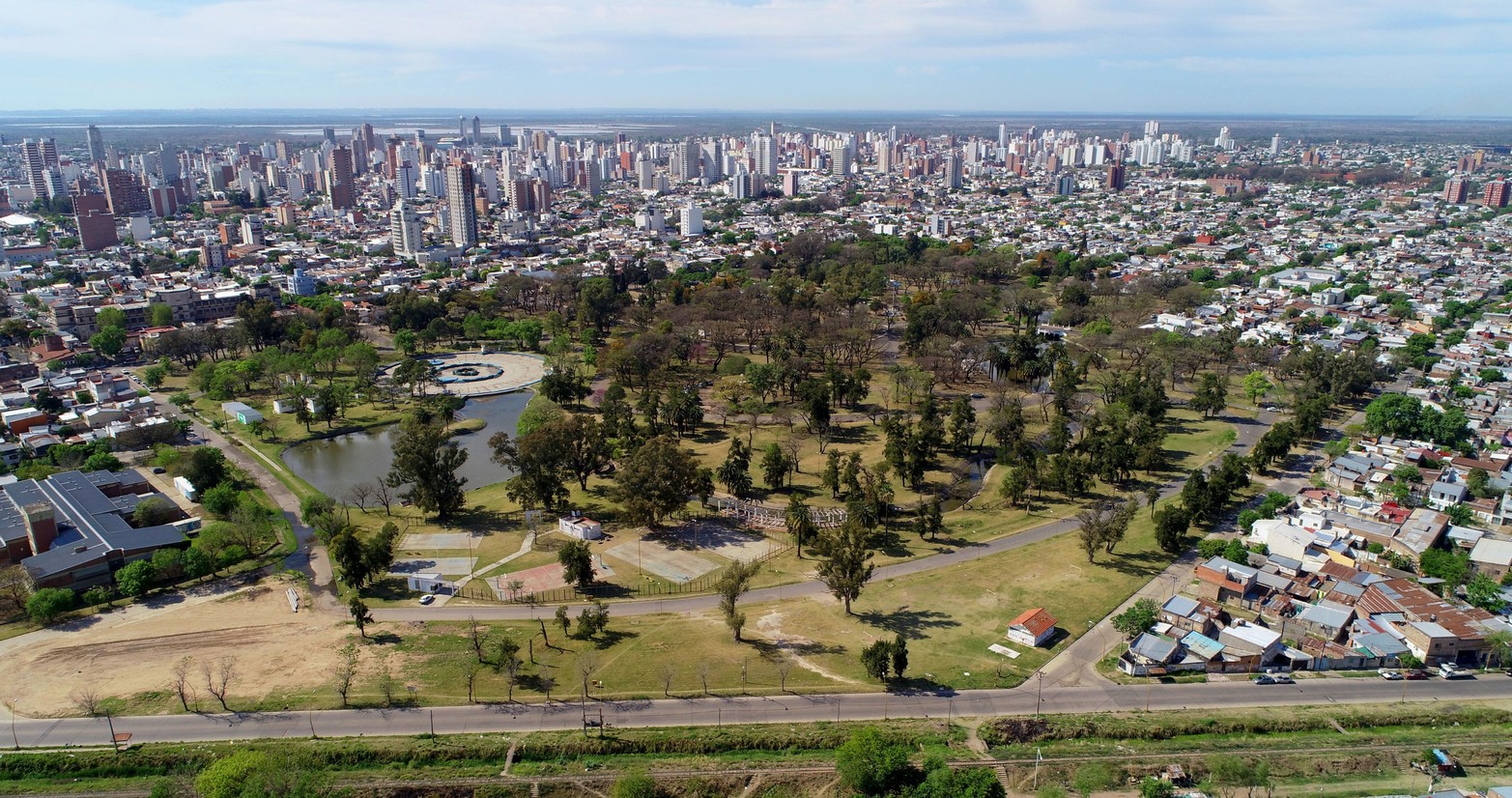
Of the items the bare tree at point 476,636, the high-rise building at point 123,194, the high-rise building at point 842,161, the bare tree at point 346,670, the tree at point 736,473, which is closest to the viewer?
the bare tree at point 346,670

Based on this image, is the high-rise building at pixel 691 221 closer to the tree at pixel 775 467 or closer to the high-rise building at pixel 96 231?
the high-rise building at pixel 96 231

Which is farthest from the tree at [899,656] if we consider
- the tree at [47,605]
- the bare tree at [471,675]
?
the tree at [47,605]

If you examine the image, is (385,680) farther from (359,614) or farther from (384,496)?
(384,496)

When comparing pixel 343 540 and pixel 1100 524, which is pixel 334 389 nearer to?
pixel 343 540

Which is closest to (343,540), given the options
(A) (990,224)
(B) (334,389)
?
(B) (334,389)

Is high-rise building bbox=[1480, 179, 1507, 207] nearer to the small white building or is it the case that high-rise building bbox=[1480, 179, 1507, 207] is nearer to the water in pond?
the water in pond

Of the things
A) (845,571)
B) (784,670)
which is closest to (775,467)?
(845,571)
